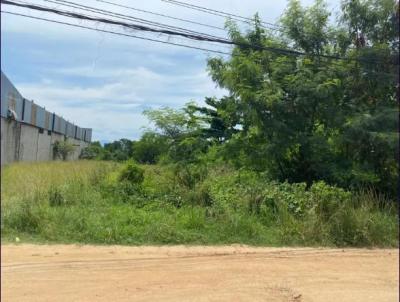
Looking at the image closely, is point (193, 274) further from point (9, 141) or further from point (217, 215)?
point (9, 141)

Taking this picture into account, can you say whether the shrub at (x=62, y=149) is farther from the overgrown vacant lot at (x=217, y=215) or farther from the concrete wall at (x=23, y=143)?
the overgrown vacant lot at (x=217, y=215)

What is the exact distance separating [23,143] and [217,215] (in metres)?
8.31

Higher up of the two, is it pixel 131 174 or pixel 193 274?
pixel 131 174

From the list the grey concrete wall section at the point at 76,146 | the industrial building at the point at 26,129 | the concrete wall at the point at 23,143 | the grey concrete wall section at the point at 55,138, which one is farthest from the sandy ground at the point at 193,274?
the concrete wall at the point at 23,143

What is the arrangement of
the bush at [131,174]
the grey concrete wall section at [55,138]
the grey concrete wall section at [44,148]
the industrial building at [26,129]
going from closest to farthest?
1. the industrial building at [26,129]
2. the grey concrete wall section at [44,148]
3. the grey concrete wall section at [55,138]
4. the bush at [131,174]

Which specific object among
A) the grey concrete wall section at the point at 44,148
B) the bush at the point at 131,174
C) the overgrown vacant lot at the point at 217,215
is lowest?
the overgrown vacant lot at the point at 217,215

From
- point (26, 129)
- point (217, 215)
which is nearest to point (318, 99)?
point (217, 215)

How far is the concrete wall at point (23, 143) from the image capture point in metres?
1.88

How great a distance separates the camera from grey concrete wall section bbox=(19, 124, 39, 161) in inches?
80.5

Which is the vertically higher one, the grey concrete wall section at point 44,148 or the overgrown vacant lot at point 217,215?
the grey concrete wall section at point 44,148

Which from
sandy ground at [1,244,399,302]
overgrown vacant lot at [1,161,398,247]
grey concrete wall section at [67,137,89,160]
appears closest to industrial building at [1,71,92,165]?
grey concrete wall section at [67,137,89,160]

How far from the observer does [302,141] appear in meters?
12.4

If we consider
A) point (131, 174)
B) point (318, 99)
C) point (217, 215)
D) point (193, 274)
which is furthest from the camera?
point (131, 174)

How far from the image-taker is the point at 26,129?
214 centimetres
